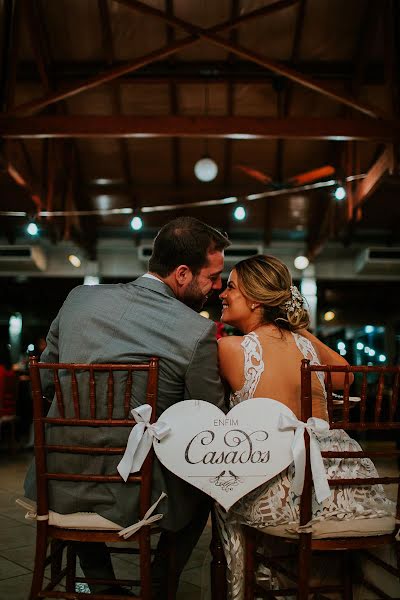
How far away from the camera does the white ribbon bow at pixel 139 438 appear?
5.61 ft

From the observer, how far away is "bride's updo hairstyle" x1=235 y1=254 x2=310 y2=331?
2.11 m

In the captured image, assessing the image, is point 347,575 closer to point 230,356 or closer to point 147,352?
point 230,356

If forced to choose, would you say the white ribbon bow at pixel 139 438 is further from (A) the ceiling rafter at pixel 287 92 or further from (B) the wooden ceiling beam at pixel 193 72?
(B) the wooden ceiling beam at pixel 193 72

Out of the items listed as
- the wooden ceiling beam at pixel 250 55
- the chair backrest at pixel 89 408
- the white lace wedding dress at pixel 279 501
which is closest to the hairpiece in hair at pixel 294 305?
the white lace wedding dress at pixel 279 501

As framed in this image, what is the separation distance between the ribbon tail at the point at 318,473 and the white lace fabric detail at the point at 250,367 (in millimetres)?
292

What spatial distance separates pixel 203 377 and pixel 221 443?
0.21 meters

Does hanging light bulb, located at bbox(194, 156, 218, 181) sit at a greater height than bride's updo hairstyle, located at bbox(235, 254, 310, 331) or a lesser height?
greater

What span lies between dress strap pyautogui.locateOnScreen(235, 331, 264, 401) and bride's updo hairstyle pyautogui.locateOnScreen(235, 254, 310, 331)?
164 millimetres

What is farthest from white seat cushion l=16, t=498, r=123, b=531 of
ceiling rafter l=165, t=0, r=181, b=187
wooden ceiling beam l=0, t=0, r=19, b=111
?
ceiling rafter l=165, t=0, r=181, b=187

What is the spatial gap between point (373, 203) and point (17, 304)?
Result: 28.9ft

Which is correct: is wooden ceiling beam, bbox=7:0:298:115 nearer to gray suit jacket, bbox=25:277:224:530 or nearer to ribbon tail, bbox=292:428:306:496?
gray suit jacket, bbox=25:277:224:530

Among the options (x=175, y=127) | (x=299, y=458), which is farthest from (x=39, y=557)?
(x=175, y=127)

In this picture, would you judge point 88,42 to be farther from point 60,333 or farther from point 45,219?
point 60,333

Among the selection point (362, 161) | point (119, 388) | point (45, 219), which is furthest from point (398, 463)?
point (45, 219)
